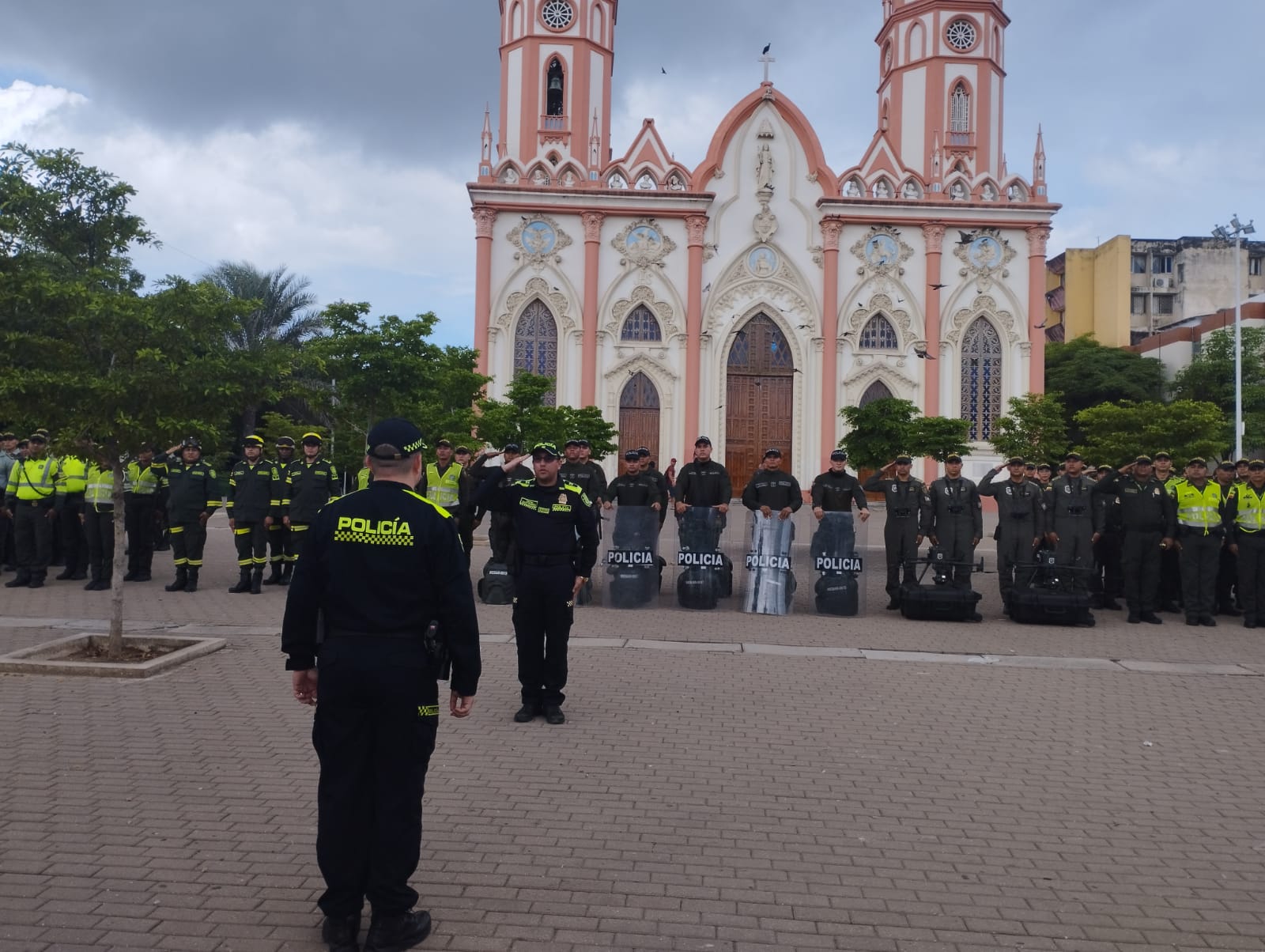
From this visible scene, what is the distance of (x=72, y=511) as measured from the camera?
1448 cm

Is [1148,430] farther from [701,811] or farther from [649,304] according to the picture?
[701,811]

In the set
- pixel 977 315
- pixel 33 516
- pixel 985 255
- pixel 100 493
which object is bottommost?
pixel 33 516

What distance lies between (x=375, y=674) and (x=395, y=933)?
37.4 inches

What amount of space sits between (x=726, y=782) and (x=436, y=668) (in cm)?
247

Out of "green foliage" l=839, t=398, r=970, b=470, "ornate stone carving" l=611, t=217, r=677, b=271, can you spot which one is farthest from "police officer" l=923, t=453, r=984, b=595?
"ornate stone carving" l=611, t=217, r=677, b=271

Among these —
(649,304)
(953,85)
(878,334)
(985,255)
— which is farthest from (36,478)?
(953,85)

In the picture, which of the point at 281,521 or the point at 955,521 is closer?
the point at 955,521

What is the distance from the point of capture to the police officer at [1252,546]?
12.4 metres

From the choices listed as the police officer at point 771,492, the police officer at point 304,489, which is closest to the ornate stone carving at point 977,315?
the police officer at point 771,492

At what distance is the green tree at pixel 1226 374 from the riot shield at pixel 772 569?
124 ft

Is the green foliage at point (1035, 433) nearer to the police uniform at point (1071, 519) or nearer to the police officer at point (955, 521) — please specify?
the police uniform at point (1071, 519)

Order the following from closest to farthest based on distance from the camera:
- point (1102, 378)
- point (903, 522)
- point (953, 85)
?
point (903, 522)
point (953, 85)
point (1102, 378)

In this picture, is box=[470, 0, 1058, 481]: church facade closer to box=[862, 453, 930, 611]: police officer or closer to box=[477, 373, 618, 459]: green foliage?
box=[477, 373, 618, 459]: green foliage

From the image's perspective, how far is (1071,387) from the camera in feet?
153
